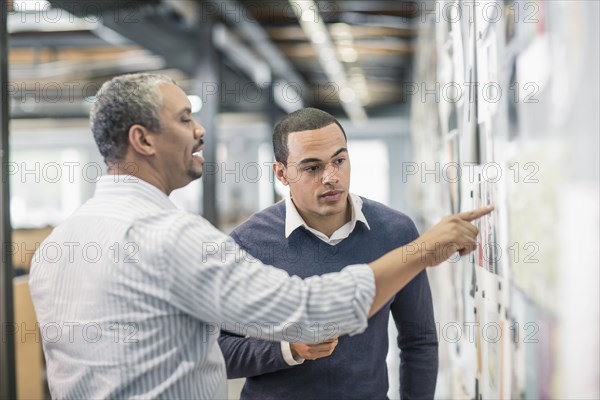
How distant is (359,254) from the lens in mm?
1690

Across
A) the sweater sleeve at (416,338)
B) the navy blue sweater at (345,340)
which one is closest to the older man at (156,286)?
the navy blue sweater at (345,340)

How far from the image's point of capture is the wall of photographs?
107 cm

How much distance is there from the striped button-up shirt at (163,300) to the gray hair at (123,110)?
0.36 feet

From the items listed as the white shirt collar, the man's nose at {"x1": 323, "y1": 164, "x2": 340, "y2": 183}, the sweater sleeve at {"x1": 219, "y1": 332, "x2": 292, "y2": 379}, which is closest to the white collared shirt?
the white shirt collar

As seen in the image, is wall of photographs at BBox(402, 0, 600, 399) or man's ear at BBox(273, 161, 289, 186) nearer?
wall of photographs at BBox(402, 0, 600, 399)

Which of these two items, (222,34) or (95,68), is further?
(95,68)

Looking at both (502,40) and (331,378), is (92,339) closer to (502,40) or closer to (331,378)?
(331,378)

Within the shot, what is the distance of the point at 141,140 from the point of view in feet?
4.50

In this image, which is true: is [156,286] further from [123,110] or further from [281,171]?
[281,171]

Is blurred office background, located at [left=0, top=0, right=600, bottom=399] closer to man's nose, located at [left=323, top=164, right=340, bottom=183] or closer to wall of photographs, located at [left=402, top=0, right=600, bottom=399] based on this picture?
wall of photographs, located at [left=402, top=0, right=600, bottom=399]

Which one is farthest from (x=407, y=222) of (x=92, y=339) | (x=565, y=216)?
(x=92, y=339)

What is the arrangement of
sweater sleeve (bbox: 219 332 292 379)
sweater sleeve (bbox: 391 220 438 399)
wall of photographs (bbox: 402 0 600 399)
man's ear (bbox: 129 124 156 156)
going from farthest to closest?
1. sweater sleeve (bbox: 391 220 438 399)
2. sweater sleeve (bbox: 219 332 292 379)
3. man's ear (bbox: 129 124 156 156)
4. wall of photographs (bbox: 402 0 600 399)

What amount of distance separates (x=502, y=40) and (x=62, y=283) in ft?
3.29

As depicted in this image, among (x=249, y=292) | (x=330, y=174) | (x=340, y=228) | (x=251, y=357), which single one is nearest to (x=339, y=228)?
(x=340, y=228)
